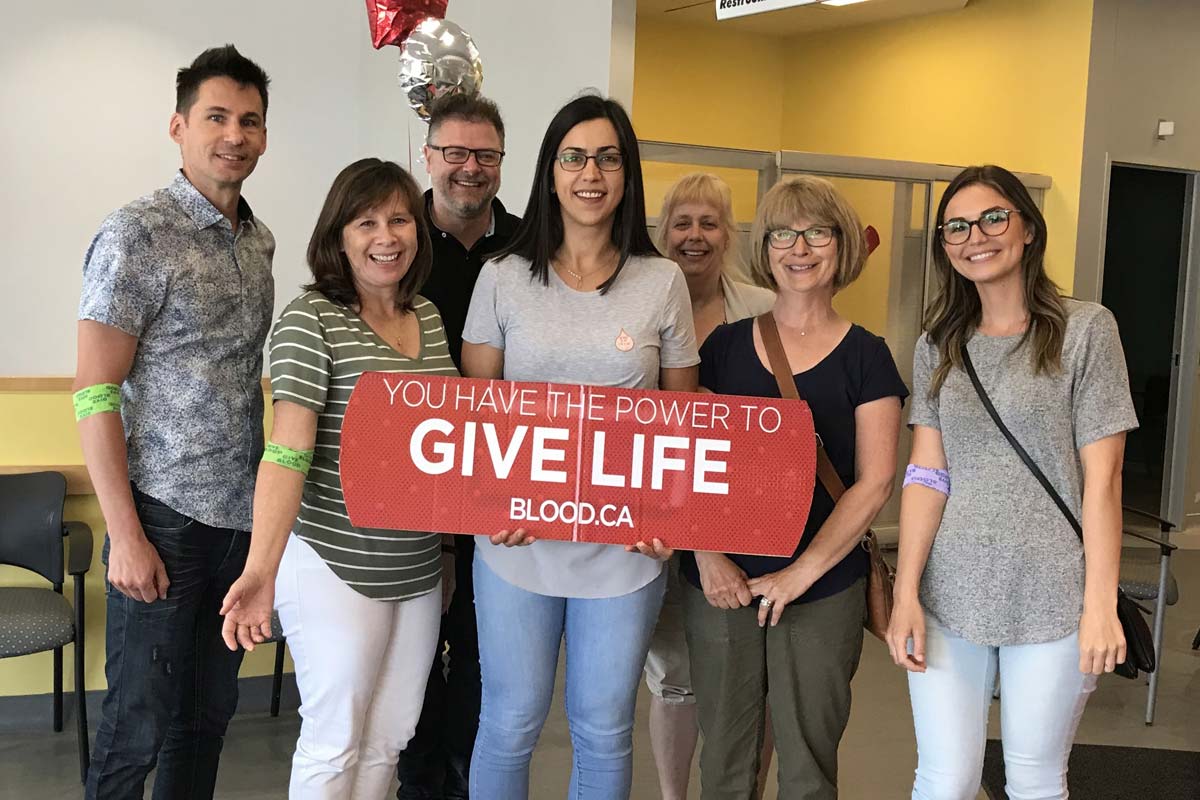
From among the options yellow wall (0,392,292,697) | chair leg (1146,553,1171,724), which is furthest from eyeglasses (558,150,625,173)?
chair leg (1146,553,1171,724)

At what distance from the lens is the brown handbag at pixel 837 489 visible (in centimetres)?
202

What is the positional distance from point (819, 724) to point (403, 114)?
4333 mm

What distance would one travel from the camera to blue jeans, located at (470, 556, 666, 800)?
202 cm

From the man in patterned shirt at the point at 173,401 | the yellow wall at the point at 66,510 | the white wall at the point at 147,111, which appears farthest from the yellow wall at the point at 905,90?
the man in patterned shirt at the point at 173,401

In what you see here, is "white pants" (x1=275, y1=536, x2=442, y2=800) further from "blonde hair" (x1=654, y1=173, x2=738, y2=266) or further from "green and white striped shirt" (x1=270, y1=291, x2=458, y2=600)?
"blonde hair" (x1=654, y1=173, x2=738, y2=266)

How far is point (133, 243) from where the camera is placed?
2027 millimetres

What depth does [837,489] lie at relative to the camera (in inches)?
79.8

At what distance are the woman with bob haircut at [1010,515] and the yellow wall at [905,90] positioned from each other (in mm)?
4074

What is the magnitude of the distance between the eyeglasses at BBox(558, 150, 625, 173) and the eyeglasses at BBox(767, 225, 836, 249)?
1.12 ft

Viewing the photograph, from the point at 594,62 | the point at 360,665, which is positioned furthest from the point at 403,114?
the point at 360,665

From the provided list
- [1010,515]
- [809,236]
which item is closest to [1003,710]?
[1010,515]

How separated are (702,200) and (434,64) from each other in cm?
98

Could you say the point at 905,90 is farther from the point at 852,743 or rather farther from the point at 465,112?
the point at 465,112

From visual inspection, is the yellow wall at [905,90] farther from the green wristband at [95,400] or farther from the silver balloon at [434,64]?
the green wristband at [95,400]
